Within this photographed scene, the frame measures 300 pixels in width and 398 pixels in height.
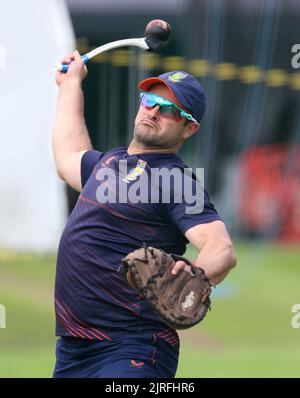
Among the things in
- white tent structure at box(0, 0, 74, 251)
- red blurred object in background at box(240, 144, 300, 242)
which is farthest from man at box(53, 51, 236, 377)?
red blurred object in background at box(240, 144, 300, 242)

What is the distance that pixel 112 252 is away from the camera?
3967mm

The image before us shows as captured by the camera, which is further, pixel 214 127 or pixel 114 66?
pixel 214 127

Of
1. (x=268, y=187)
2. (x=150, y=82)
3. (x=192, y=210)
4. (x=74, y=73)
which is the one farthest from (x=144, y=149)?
(x=268, y=187)

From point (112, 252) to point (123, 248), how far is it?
4 centimetres

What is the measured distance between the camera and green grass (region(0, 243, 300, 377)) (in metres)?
8.70

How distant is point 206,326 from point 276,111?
520 centimetres

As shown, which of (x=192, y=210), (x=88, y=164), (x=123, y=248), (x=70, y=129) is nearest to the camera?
(x=192, y=210)

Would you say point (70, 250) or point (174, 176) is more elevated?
point (174, 176)

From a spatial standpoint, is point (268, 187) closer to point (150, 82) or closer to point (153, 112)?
point (150, 82)

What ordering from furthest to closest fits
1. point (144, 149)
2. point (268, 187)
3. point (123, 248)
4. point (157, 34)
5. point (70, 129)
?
1. point (268, 187)
2. point (157, 34)
3. point (70, 129)
4. point (144, 149)
5. point (123, 248)

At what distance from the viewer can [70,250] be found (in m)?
4.04

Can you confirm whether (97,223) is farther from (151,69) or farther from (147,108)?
(151,69)
